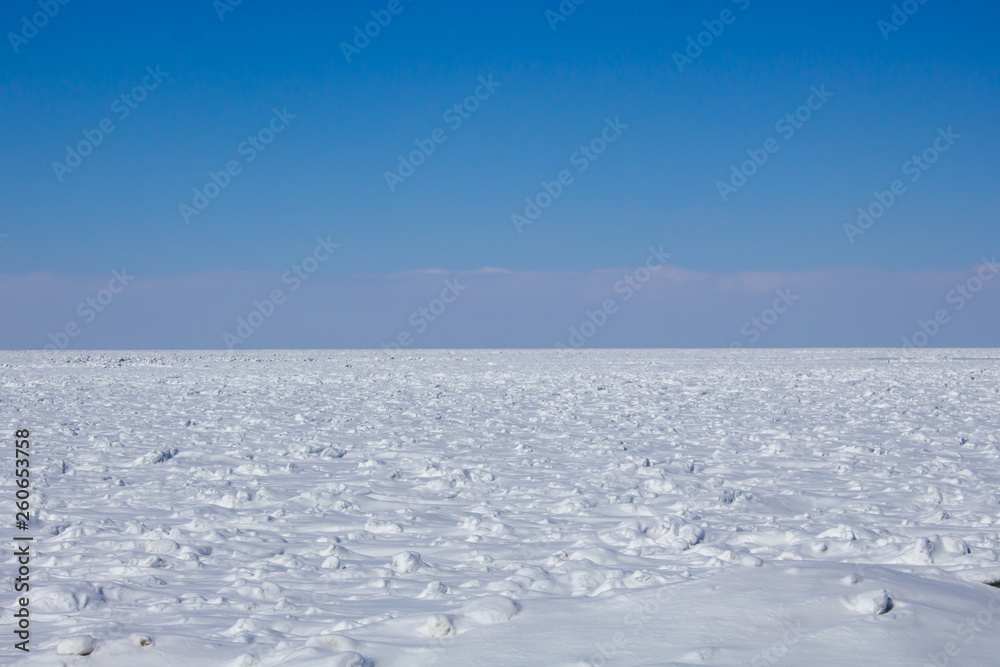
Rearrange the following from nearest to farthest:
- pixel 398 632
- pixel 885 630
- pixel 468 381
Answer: pixel 885 630
pixel 398 632
pixel 468 381

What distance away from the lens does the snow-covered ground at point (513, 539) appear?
3.30m

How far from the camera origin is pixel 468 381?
926 inches

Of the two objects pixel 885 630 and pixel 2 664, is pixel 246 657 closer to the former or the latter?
pixel 2 664

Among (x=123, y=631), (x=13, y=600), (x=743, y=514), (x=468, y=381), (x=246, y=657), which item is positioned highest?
(x=468, y=381)

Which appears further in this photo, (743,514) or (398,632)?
(743,514)

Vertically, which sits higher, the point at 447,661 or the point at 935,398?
the point at 935,398

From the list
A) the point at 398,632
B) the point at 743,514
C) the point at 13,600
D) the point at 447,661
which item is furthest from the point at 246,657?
the point at 743,514

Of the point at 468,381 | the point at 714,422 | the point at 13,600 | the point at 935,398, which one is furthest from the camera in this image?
the point at 468,381

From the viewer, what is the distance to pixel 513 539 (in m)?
5.48

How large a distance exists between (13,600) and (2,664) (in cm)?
97

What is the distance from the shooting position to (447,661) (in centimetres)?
317

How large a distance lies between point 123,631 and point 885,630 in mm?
3382

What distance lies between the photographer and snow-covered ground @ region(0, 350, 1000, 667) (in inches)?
130

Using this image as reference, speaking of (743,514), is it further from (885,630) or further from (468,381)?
(468,381)
